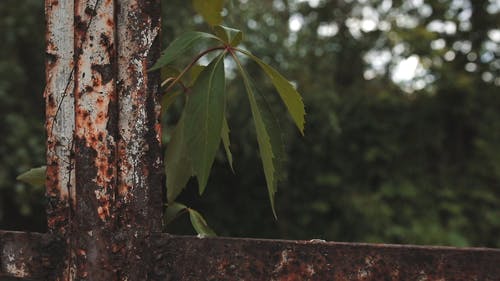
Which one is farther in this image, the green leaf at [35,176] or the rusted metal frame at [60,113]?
the green leaf at [35,176]

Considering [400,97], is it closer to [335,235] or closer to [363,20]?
[363,20]

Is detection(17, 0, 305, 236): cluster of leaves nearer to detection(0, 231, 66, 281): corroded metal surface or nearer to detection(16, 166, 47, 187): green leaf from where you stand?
detection(16, 166, 47, 187): green leaf

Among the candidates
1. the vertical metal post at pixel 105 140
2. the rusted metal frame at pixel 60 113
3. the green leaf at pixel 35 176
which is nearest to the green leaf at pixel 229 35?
the vertical metal post at pixel 105 140

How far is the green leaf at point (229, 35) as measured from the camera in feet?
2.92

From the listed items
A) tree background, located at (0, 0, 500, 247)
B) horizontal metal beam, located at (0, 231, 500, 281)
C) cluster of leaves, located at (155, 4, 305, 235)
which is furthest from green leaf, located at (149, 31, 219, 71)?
tree background, located at (0, 0, 500, 247)

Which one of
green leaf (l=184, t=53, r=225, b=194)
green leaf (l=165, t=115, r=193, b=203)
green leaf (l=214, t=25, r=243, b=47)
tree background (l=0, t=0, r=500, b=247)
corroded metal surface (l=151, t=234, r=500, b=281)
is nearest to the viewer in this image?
corroded metal surface (l=151, t=234, r=500, b=281)

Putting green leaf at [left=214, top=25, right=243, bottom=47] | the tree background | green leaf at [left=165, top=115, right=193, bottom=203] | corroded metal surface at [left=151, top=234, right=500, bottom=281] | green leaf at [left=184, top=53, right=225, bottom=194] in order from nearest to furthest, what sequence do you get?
corroded metal surface at [left=151, top=234, right=500, bottom=281] < green leaf at [left=184, top=53, right=225, bottom=194] < green leaf at [left=214, top=25, right=243, bottom=47] < green leaf at [left=165, top=115, right=193, bottom=203] < the tree background

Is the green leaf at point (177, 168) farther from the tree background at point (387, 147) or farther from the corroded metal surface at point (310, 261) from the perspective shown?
the tree background at point (387, 147)

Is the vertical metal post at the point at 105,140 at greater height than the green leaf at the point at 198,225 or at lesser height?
greater

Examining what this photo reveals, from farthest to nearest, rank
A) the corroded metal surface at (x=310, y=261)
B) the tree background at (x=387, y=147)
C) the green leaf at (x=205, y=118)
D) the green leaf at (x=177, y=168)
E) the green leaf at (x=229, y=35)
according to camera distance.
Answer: the tree background at (x=387, y=147), the green leaf at (x=177, y=168), the green leaf at (x=229, y=35), the green leaf at (x=205, y=118), the corroded metal surface at (x=310, y=261)

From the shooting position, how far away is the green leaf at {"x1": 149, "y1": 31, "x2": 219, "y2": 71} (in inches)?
30.9

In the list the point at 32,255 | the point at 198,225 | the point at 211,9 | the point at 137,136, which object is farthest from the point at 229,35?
the point at 32,255

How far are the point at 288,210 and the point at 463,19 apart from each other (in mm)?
2527

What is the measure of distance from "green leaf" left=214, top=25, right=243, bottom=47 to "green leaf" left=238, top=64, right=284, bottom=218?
45 millimetres
